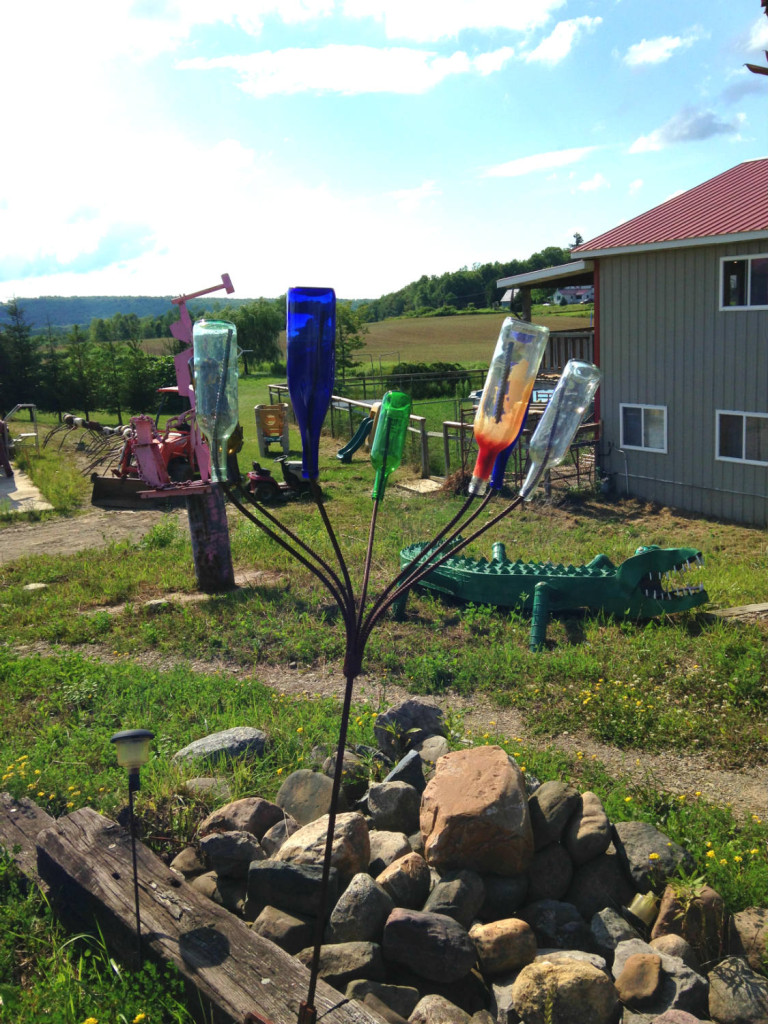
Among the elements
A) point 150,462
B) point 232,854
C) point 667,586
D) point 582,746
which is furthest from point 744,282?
point 232,854

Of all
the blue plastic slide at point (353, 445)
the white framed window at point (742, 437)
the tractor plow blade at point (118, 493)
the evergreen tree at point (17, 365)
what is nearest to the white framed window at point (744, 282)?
the white framed window at point (742, 437)

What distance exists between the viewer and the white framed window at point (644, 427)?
14844mm

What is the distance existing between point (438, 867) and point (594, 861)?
75 cm

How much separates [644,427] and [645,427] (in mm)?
21

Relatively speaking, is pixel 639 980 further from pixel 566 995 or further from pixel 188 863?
pixel 188 863

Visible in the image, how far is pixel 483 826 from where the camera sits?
375 cm

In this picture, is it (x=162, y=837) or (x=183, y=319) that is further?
(x=183, y=319)

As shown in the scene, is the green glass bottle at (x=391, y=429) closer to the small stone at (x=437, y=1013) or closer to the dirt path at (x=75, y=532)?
the small stone at (x=437, y=1013)

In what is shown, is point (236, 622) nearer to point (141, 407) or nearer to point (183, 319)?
point (183, 319)

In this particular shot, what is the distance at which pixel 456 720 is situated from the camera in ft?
19.5

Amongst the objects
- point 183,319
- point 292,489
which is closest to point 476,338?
point 292,489

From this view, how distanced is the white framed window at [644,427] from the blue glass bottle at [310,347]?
43.3 feet

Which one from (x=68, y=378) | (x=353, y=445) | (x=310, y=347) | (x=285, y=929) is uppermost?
(x=68, y=378)

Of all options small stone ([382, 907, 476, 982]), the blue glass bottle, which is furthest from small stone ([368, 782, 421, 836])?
the blue glass bottle
